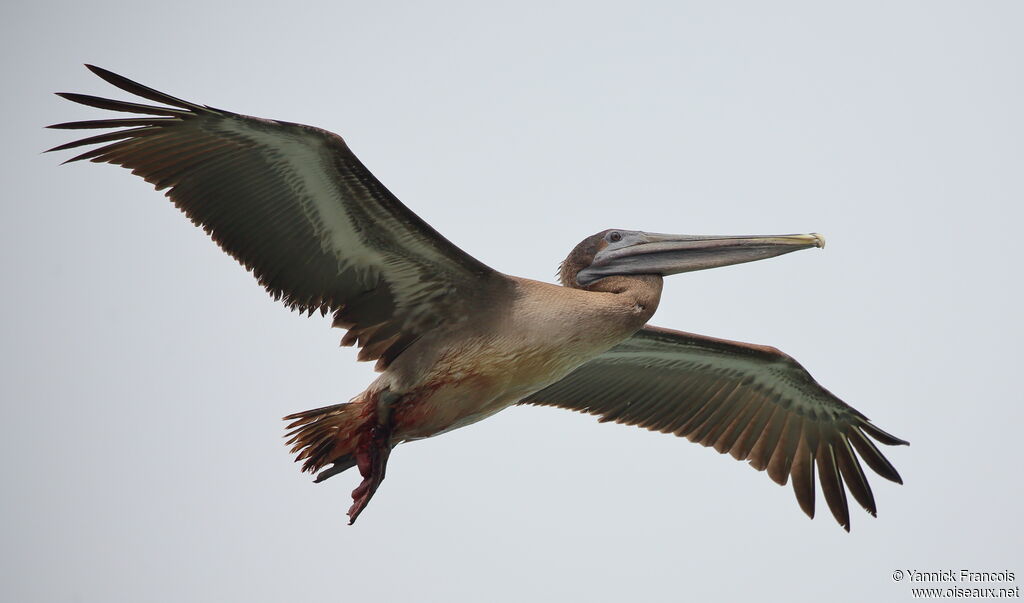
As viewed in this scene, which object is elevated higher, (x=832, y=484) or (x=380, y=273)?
(x=380, y=273)

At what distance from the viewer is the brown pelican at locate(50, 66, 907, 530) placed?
7.55 m

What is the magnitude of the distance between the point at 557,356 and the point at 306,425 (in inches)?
63.1

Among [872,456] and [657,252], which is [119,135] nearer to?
[657,252]

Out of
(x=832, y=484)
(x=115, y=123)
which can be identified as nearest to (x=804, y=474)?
(x=832, y=484)

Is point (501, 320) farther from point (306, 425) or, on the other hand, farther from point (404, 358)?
point (306, 425)

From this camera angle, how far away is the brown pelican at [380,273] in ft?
24.8

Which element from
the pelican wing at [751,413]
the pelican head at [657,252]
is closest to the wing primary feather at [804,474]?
the pelican wing at [751,413]

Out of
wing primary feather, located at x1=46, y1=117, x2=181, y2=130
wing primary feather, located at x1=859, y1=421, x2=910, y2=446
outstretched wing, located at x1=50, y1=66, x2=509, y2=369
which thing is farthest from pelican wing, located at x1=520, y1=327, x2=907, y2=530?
wing primary feather, located at x1=46, y1=117, x2=181, y2=130

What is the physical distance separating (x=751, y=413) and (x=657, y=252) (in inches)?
98.9

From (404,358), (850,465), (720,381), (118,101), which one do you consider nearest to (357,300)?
(404,358)

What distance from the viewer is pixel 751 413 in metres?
10.2

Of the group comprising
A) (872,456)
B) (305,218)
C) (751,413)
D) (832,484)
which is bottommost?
(832,484)

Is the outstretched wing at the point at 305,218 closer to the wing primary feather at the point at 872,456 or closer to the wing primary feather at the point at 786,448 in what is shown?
the wing primary feather at the point at 786,448

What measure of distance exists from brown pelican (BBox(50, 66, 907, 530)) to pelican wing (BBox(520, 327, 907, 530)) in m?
1.84
